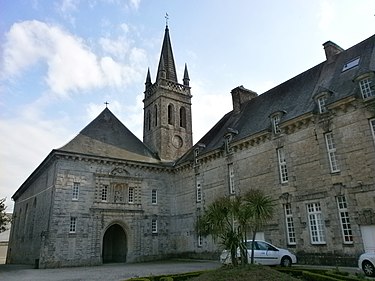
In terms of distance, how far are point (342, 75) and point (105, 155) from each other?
17.0 metres

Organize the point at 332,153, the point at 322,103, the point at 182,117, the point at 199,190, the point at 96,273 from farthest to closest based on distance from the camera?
the point at 182,117
the point at 199,190
the point at 322,103
the point at 332,153
the point at 96,273

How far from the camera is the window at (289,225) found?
54.1 feet

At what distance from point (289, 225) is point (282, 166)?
3233 mm

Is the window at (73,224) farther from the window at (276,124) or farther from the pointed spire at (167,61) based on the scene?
the pointed spire at (167,61)

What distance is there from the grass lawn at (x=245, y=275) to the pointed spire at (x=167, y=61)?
86.5 feet

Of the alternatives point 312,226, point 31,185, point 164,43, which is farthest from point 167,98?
point 312,226

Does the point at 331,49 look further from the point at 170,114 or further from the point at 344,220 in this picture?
the point at 170,114

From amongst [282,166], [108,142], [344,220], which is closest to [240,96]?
[282,166]

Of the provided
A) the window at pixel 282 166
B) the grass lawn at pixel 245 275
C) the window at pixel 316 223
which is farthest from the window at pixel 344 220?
the grass lawn at pixel 245 275

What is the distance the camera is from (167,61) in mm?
35594

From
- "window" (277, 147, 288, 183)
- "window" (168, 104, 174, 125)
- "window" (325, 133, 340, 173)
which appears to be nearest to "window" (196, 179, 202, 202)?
"window" (277, 147, 288, 183)

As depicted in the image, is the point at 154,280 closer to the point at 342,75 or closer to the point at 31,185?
the point at 342,75

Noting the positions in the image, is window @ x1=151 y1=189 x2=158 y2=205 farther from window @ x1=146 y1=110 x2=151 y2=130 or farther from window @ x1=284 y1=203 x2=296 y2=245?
window @ x1=284 y1=203 x2=296 y2=245

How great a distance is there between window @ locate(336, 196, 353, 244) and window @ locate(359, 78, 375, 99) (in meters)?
4.81
